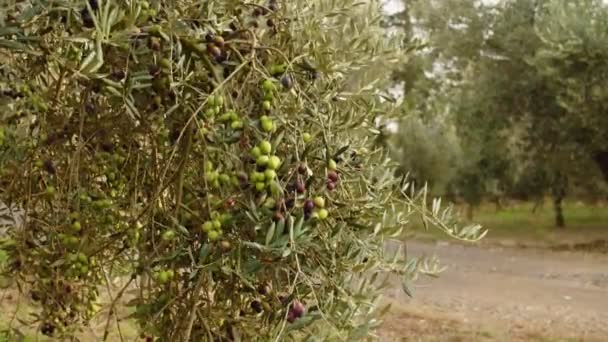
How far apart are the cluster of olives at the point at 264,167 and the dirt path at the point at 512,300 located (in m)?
2.64

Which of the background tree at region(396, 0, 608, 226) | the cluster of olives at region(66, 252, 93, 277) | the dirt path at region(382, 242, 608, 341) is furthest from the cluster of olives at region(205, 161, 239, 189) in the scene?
the background tree at region(396, 0, 608, 226)

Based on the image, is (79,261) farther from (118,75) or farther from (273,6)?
(273,6)

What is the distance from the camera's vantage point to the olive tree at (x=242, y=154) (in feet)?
5.62

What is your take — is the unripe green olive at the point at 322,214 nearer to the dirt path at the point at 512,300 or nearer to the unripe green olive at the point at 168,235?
the unripe green olive at the point at 168,235

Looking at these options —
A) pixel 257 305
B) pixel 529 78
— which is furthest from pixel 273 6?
pixel 529 78

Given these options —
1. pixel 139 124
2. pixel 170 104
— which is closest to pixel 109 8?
pixel 170 104

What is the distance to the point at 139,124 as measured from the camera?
2096 mm

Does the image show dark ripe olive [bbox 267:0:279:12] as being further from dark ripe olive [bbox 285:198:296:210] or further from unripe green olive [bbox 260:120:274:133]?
dark ripe olive [bbox 285:198:296:210]

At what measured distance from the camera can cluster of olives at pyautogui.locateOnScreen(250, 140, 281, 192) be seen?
167cm

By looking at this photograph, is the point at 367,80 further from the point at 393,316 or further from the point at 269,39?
the point at 393,316

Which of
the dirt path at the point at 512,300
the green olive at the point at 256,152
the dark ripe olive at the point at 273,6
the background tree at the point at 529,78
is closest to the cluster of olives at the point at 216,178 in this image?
the green olive at the point at 256,152

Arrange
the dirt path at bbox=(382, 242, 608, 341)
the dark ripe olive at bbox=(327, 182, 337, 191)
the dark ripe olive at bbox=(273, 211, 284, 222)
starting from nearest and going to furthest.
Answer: the dark ripe olive at bbox=(273, 211, 284, 222) → the dark ripe olive at bbox=(327, 182, 337, 191) → the dirt path at bbox=(382, 242, 608, 341)

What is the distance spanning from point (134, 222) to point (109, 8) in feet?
1.99

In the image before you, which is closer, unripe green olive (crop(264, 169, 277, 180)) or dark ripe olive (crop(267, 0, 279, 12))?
unripe green olive (crop(264, 169, 277, 180))
